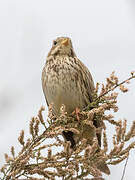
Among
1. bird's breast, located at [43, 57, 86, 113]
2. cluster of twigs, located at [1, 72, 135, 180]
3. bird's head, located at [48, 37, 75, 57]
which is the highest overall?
bird's head, located at [48, 37, 75, 57]

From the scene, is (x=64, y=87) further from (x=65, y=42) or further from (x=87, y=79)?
(x=65, y=42)

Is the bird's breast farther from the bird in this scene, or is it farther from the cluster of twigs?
the cluster of twigs

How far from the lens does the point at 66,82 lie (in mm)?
4094

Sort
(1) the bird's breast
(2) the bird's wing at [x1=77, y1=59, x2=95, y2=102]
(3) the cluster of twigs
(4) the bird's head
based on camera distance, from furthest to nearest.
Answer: (4) the bird's head < (2) the bird's wing at [x1=77, y1=59, x2=95, y2=102] < (1) the bird's breast < (3) the cluster of twigs

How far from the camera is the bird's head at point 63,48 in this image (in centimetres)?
458

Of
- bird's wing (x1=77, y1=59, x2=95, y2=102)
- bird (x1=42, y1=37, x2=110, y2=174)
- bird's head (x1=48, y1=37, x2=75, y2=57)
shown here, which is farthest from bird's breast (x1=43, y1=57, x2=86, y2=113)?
bird's head (x1=48, y1=37, x2=75, y2=57)

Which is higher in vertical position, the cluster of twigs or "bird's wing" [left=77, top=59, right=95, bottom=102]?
"bird's wing" [left=77, top=59, right=95, bottom=102]

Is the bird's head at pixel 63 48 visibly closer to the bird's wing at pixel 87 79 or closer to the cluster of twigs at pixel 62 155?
the bird's wing at pixel 87 79

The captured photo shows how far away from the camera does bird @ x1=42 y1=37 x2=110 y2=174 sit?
410cm

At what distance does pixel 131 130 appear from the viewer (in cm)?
268

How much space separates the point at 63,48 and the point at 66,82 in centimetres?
67

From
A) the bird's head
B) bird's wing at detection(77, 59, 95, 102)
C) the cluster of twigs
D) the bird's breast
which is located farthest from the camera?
the bird's head

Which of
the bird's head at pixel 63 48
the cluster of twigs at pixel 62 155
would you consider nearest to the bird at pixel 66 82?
the bird's head at pixel 63 48

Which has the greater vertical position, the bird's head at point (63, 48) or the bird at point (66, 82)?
the bird's head at point (63, 48)
